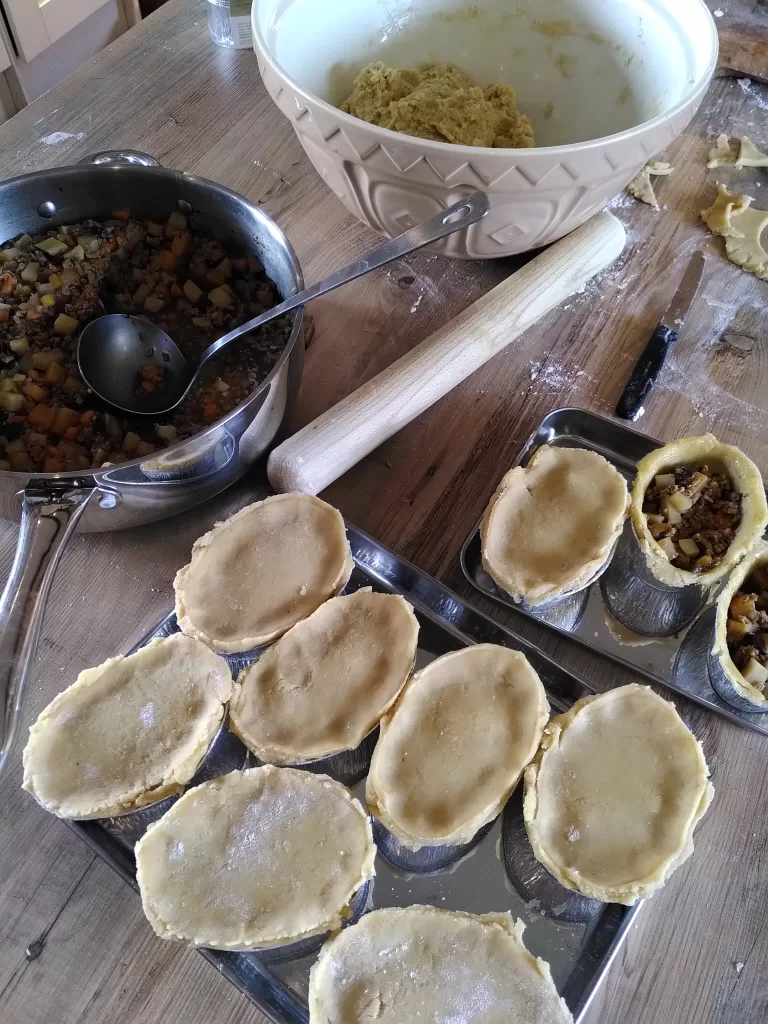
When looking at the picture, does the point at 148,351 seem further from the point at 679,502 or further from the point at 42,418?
the point at 679,502

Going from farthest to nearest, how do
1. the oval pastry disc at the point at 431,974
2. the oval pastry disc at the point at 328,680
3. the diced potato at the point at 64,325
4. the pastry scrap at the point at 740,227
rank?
the pastry scrap at the point at 740,227 < the diced potato at the point at 64,325 < the oval pastry disc at the point at 328,680 < the oval pastry disc at the point at 431,974

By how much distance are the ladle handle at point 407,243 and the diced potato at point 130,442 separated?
185 mm

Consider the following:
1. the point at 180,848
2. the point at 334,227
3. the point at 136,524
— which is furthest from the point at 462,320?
the point at 180,848

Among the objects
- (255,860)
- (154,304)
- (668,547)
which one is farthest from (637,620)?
(154,304)

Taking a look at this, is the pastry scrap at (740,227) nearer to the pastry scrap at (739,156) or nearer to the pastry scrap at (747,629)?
the pastry scrap at (739,156)

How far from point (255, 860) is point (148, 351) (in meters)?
0.61

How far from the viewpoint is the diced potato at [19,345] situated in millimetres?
922

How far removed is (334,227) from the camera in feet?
3.86

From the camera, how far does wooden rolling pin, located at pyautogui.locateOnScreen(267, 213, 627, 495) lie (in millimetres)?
850

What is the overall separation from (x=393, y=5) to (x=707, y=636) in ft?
3.31

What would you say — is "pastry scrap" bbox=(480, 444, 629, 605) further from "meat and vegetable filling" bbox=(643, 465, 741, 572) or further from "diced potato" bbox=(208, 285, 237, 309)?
"diced potato" bbox=(208, 285, 237, 309)

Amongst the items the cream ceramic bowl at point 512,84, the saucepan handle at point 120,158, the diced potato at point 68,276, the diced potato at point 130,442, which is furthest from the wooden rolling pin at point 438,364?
the saucepan handle at point 120,158

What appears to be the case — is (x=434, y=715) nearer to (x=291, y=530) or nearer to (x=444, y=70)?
(x=291, y=530)

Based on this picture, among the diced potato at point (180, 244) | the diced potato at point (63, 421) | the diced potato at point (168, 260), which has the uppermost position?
the diced potato at point (180, 244)
